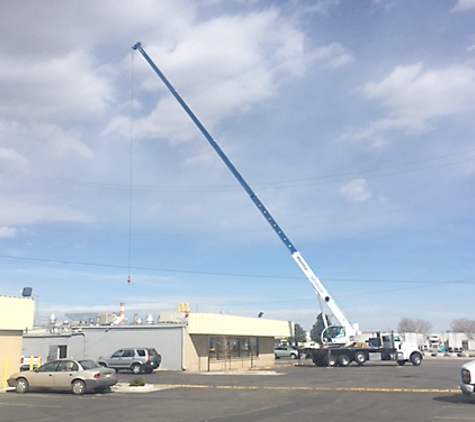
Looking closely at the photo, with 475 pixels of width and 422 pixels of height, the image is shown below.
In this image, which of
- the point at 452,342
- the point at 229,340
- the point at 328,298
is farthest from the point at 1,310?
the point at 452,342

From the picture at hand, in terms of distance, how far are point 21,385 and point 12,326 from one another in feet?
9.22

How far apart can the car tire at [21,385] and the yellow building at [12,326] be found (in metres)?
1.59

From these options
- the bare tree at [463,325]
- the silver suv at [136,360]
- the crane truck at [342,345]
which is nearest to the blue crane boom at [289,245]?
the crane truck at [342,345]

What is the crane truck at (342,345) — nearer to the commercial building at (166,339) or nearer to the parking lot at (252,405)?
the commercial building at (166,339)

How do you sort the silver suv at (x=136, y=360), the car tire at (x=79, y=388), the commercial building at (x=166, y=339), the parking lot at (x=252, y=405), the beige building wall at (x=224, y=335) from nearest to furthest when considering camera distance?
1. the parking lot at (x=252, y=405)
2. the car tire at (x=79, y=388)
3. the silver suv at (x=136, y=360)
4. the commercial building at (x=166, y=339)
5. the beige building wall at (x=224, y=335)

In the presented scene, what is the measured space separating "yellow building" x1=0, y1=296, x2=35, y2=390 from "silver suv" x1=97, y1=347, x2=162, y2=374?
10.6 meters

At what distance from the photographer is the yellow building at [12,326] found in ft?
79.4

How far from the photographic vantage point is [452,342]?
372 ft

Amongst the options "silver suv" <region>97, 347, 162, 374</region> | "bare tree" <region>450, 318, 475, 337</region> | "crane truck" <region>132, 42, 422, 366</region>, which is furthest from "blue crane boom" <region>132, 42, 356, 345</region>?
"bare tree" <region>450, 318, 475, 337</region>

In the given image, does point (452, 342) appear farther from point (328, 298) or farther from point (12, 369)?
point (12, 369)

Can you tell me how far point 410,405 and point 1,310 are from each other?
16356 mm

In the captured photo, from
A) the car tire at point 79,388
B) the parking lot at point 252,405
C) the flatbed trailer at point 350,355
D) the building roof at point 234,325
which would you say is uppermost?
the building roof at point 234,325

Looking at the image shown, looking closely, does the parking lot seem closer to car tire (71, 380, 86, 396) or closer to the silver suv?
car tire (71, 380, 86, 396)

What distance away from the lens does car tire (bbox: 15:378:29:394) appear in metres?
22.8
